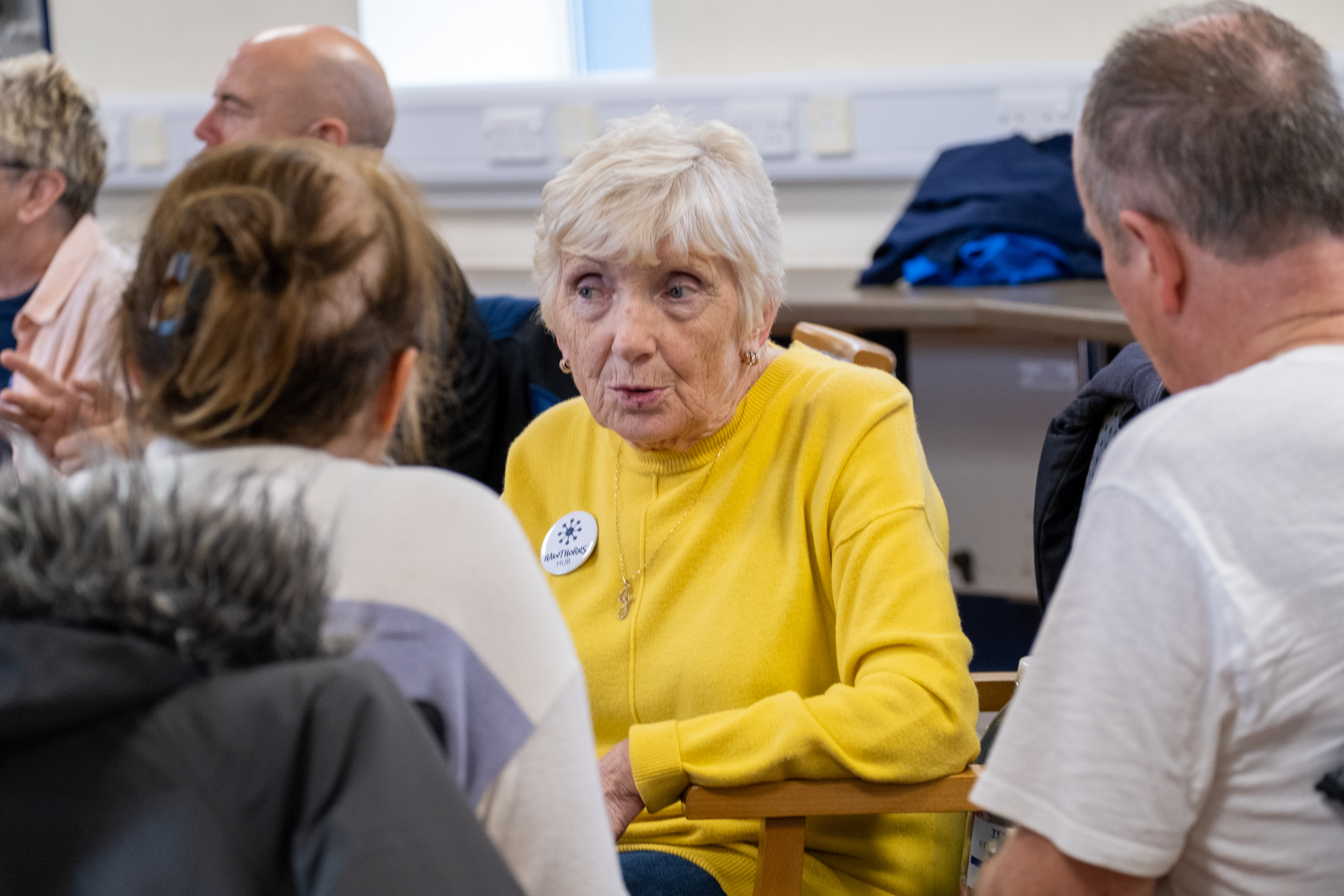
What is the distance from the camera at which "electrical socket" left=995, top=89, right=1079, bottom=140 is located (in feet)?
12.0

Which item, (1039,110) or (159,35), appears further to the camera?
(159,35)

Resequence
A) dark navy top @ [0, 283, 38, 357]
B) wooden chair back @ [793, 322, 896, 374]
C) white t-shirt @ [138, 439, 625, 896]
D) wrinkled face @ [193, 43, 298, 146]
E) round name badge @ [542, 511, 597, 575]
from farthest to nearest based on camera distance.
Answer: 1. wrinkled face @ [193, 43, 298, 146]
2. dark navy top @ [0, 283, 38, 357]
3. wooden chair back @ [793, 322, 896, 374]
4. round name badge @ [542, 511, 597, 575]
5. white t-shirt @ [138, 439, 625, 896]

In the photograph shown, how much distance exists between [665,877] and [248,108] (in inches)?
78.5

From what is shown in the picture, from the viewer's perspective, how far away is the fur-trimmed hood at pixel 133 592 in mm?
640

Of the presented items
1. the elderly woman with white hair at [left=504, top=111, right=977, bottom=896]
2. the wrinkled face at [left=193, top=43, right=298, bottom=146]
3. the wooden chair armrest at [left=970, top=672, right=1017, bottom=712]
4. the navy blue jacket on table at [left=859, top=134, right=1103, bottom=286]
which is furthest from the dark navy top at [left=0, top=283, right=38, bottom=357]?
the navy blue jacket on table at [left=859, top=134, right=1103, bottom=286]

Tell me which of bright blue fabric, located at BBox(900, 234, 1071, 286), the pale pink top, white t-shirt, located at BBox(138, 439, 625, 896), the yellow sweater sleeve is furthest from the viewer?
bright blue fabric, located at BBox(900, 234, 1071, 286)

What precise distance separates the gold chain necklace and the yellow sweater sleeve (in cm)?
18

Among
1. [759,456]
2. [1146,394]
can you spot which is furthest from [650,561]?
[1146,394]

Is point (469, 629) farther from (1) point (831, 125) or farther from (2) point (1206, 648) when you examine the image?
(1) point (831, 125)

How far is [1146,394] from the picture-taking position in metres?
1.42

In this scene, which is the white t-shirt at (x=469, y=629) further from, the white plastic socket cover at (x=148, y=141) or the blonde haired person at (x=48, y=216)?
the white plastic socket cover at (x=148, y=141)

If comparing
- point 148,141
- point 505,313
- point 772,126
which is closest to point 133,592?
point 505,313

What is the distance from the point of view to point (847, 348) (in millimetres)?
1987

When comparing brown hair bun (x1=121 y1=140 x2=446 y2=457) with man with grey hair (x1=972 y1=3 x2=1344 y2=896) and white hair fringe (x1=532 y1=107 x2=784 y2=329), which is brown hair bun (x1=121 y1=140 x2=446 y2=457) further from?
white hair fringe (x1=532 y1=107 x2=784 y2=329)
